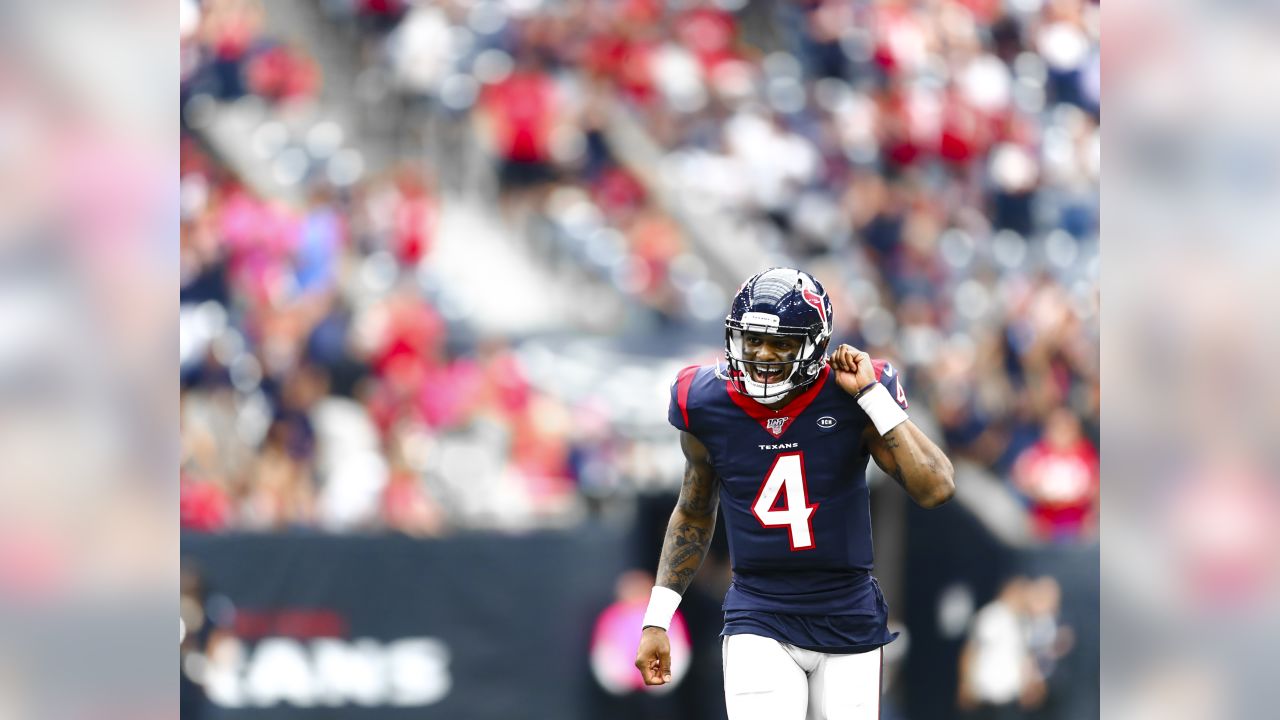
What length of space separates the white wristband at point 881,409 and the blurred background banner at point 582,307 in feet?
12.7

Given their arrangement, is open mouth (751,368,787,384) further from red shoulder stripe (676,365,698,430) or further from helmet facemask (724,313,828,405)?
red shoulder stripe (676,365,698,430)

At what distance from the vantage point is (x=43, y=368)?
5.57 ft

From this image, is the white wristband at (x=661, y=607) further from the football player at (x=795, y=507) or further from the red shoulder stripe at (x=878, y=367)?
the red shoulder stripe at (x=878, y=367)

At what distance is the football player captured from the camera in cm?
409

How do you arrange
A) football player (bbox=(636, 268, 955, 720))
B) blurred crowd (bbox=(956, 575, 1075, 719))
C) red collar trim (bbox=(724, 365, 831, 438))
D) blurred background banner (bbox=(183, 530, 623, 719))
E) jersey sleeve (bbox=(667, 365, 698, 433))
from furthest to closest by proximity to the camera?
blurred crowd (bbox=(956, 575, 1075, 719)) < blurred background banner (bbox=(183, 530, 623, 719)) < jersey sleeve (bbox=(667, 365, 698, 433)) < red collar trim (bbox=(724, 365, 831, 438)) < football player (bbox=(636, 268, 955, 720))

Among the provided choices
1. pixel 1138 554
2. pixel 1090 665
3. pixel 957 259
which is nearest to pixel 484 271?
pixel 957 259

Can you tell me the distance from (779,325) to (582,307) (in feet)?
17.3

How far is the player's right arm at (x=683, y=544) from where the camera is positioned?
13.9 feet

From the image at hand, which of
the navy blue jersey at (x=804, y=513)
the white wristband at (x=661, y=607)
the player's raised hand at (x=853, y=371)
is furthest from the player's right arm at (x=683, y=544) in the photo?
the player's raised hand at (x=853, y=371)

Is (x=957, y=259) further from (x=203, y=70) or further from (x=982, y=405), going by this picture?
(x=203, y=70)

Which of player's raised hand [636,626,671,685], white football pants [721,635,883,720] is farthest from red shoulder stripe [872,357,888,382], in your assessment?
player's raised hand [636,626,671,685]

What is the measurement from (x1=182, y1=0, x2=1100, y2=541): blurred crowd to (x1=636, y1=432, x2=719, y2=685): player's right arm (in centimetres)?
355

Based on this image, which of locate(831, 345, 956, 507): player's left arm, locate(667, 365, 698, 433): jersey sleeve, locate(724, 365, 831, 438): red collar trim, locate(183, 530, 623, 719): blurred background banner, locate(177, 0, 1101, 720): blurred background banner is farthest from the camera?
locate(177, 0, 1101, 720): blurred background banner

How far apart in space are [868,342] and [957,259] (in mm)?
908
